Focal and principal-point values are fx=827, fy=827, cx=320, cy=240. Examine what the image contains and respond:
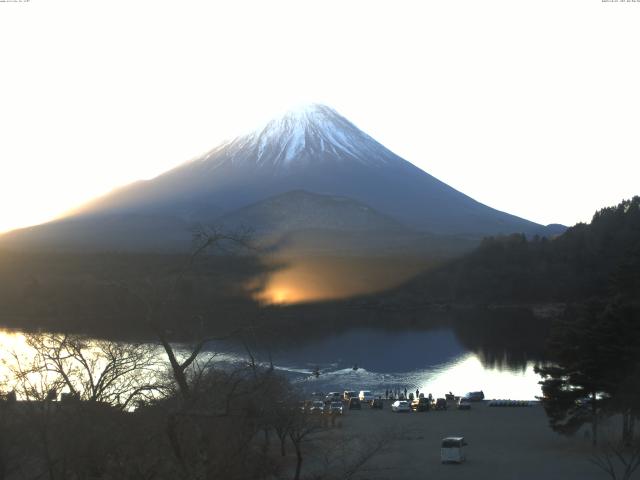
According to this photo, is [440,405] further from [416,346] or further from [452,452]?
[416,346]

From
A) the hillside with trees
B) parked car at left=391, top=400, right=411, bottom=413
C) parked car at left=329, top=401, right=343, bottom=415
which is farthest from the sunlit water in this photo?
the hillside with trees

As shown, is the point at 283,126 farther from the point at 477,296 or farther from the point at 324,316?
the point at 324,316

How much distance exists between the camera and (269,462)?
5801 mm

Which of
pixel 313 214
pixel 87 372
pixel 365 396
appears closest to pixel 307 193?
pixel 313 214

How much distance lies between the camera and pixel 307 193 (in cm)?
→ 6475

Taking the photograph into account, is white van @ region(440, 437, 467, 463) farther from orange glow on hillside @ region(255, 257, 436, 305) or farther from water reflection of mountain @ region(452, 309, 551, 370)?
water reflection of mountain @ region(452, 309, 551, 370)

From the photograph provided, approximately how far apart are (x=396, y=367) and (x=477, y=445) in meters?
11.4

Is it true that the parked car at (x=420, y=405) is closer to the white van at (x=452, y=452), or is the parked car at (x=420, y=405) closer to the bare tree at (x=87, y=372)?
the white van at (x=452, y=452)

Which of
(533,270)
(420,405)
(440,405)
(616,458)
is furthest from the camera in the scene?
→ (533,270)

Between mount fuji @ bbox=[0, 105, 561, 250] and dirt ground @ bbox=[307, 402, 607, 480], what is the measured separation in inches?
988

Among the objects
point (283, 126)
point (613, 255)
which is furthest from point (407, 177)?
point (613, 255)

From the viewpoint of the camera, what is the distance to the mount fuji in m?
52.9

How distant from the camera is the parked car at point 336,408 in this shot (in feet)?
42.2

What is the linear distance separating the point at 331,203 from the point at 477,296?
26125 mm
